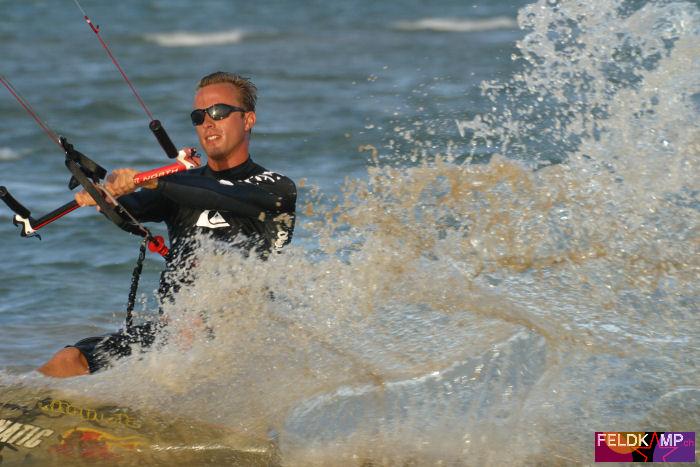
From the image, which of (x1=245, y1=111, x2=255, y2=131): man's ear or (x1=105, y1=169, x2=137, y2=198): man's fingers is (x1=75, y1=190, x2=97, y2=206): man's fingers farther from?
(x1=245, y1=111, x2=255, y2=131): man's ear

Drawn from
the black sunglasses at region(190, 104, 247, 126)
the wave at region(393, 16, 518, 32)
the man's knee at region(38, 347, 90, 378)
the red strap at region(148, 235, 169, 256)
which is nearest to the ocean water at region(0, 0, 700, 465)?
the man's knee at region(38, 347, 90, 378)

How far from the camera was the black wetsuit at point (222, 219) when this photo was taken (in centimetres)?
446

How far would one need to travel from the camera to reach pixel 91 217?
8.66m

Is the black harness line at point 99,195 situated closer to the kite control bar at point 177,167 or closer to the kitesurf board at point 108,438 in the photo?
the kite control bar at point 177,167

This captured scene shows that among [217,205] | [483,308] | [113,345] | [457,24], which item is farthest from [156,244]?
[457,24]

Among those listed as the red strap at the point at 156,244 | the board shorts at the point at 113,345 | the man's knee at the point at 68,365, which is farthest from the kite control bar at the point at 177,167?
the man's knee at the point at 68,365

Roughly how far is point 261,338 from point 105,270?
3.22 m

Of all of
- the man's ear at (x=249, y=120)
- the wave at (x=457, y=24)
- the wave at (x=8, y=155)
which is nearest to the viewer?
the man's ear at (x=249, y=120)

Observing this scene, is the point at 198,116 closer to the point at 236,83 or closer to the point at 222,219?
the point at 236,83

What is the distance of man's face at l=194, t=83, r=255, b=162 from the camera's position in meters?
4.63

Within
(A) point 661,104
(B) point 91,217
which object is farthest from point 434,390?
(B) point 91,217

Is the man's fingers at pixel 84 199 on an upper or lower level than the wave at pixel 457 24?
lower

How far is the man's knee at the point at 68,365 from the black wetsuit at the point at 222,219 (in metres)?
0.03

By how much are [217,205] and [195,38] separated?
14.7m
